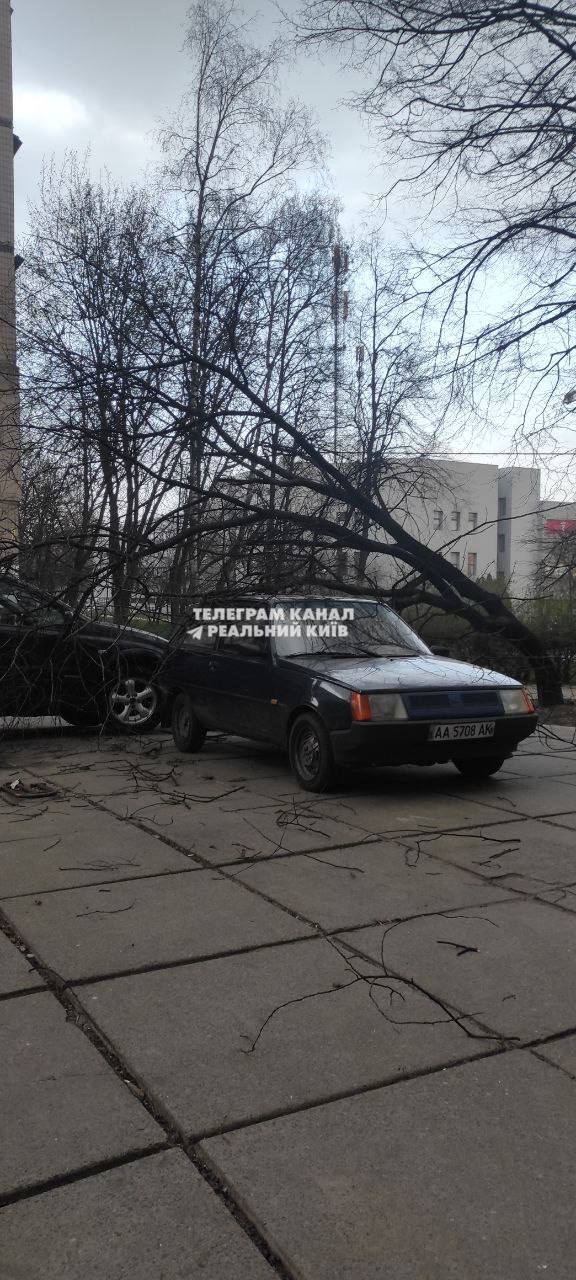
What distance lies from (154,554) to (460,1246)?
23.7 ft

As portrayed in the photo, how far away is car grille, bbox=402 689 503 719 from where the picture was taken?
6652 millimetres

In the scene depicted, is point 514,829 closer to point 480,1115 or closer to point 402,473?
point 480,1115

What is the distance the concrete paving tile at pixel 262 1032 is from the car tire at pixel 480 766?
4.00 metres

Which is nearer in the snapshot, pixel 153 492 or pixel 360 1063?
pixel 360 1063

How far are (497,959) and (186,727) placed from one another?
5.65 m

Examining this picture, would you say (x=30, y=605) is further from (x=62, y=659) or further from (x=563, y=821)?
(x=563, y=821)

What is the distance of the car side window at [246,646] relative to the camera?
7891 mm

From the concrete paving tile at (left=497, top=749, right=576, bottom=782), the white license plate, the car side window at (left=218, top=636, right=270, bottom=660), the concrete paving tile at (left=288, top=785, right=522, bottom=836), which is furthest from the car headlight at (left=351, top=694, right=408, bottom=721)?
the concrete paving tile at (left=497, top=749, right=576, bottom=782)

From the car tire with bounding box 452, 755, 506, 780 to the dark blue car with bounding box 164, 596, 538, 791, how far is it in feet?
0.03

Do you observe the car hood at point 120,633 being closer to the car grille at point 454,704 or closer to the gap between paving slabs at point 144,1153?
the car grille at point 454,704

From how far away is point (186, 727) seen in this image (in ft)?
29.7

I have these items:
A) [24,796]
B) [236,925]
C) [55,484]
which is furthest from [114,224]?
[236,925]

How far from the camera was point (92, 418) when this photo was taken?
912cm

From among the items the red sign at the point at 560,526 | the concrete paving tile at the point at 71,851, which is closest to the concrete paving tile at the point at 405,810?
A: the concrete paving tile at the point at 71,851
